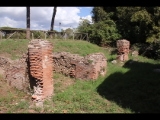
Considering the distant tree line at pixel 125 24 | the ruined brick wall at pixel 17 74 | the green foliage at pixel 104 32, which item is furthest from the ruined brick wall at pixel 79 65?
the green foliage at pixel 104 32

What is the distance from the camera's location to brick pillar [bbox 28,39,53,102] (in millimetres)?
8205

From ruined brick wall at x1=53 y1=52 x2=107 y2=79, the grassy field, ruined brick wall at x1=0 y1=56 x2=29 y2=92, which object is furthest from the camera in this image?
ruined brick wall at x1=53 y1=52 x2=107 y2=79

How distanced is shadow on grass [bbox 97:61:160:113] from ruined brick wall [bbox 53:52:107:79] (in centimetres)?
76

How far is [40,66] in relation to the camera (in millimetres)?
8281

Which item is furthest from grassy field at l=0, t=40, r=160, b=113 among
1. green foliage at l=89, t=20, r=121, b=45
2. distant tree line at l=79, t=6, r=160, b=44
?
green foliage at l=89, t=20, r=121, b=45

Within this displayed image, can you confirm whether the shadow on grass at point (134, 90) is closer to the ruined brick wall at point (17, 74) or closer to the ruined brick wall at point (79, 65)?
the ruined brick wall at point (79, 65)

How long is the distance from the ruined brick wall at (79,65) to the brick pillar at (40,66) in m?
2.94

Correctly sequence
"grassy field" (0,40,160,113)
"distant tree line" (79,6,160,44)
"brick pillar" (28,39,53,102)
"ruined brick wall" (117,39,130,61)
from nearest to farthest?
1. "grassy field" (0,40,160,113)
2. "brick pillar" (28,39,53,102)
3. "ruined brick wall" (117,39,130,61)
4. "distant tree line" (79,6,160,44)

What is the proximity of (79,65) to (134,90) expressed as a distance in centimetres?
311

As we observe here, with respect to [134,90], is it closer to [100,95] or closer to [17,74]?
[100,95]

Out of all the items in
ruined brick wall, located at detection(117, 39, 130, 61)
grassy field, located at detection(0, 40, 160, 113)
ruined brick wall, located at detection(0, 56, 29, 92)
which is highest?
ruined brick wall, located at detection(117, 39, 130, 61)

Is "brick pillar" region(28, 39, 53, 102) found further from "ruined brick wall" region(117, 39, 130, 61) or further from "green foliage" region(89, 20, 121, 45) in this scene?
"green foliage" region(89, 20, 121, 45)

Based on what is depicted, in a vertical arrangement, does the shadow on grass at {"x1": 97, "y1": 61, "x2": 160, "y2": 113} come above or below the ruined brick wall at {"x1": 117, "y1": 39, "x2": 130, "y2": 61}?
below

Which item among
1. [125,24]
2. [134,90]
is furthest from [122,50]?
[125,24]
